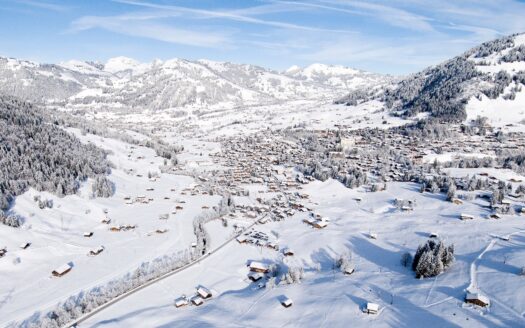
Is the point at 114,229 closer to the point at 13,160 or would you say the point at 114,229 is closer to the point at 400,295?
the point at 13,160

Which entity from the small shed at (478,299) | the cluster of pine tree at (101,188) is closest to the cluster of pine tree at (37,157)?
the cluster of pine tree at (101,188)

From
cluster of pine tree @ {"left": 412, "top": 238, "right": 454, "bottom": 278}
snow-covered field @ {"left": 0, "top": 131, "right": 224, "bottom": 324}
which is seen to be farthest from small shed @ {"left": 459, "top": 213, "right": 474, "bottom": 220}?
snow-covered field @ {"left": 0, "top": 131, "right": 224, "bottom": 324}

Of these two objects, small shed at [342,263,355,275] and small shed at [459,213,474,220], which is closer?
small shed at [342,263,355,275]

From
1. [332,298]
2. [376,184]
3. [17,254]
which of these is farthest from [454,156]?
[17,254]

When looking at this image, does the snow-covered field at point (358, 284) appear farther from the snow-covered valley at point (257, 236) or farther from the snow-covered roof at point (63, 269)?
the snow-covered roof at point (63, 269)

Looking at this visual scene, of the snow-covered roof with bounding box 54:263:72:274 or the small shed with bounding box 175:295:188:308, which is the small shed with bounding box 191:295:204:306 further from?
the snow-covered roof with bounding box 54:263:72:274

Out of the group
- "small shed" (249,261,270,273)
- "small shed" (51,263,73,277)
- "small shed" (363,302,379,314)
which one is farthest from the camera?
"small shed" (249,261,270,273)

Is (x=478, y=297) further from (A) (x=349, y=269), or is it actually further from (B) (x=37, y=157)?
(B) (x=37, y=157)
